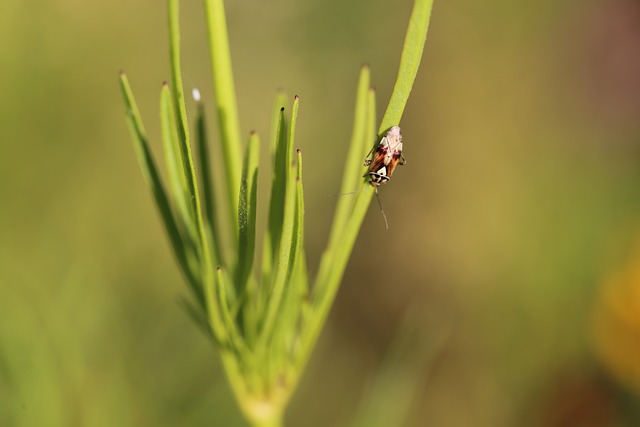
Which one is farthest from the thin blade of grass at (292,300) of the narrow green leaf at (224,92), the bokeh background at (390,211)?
the bokeh background at (390,211)

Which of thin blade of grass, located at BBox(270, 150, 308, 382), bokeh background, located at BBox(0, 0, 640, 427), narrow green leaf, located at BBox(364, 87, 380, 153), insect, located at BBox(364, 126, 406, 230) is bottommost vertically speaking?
thin blade of grass, located at BBox(270, 150, 308, 382)

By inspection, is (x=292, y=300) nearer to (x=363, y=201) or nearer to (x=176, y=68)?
(x=363, y=201)

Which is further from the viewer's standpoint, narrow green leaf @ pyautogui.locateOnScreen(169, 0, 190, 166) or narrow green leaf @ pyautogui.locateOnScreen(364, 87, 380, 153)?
narrow green leaf @ pyautogui.locateOnScreen(364, 87, 380, 153)

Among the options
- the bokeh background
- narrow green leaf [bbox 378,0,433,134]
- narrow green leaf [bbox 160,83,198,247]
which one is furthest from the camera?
the bokeh background

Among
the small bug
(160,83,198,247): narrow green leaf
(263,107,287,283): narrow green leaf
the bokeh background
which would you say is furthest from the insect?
the bokeh background

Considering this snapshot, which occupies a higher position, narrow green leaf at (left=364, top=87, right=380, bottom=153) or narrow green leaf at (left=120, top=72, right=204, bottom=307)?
narrow green leaf at (left=120, top=72, right=204, bottom=307)

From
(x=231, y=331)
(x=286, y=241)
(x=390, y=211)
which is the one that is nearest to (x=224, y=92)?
(x=286, y=241)

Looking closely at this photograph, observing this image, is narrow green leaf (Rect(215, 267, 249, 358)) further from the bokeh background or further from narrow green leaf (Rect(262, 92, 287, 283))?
the bokeh background

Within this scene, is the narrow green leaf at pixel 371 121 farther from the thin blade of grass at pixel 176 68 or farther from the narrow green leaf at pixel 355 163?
the thin blade of grass at pixel 176 68
